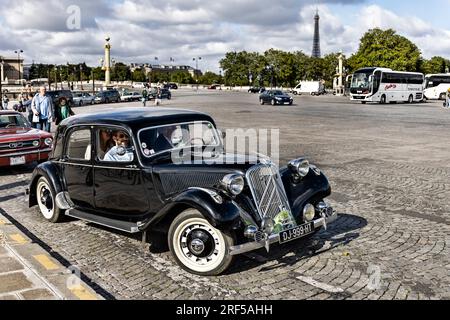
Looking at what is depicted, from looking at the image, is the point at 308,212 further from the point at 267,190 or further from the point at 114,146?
the point at 114,146

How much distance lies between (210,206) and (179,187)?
74 cm

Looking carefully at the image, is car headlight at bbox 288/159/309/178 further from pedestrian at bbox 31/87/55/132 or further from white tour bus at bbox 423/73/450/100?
white tour bus at bbox 423/73/450/100

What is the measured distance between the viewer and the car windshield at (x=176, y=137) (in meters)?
6.10

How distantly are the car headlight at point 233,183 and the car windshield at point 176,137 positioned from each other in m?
1.24

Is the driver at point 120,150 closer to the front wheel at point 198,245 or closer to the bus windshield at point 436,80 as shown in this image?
the front wheel at point 198,245

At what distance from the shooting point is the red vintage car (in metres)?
10.9

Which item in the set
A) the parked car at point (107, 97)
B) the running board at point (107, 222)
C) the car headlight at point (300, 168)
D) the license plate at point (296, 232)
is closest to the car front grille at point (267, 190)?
the license plate at point (296, 232)

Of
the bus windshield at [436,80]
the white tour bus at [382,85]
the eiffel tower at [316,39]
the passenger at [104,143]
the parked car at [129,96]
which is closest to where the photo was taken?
the passenger at [104,143]

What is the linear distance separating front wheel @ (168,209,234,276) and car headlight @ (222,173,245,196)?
418mm

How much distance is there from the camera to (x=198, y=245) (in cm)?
516

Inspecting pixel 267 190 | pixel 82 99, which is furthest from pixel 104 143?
pixel 82 99
